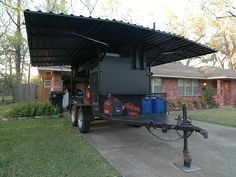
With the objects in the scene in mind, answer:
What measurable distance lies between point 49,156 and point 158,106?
3092mm

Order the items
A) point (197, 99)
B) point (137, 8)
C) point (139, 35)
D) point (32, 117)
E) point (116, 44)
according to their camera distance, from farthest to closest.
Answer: point (137, 8), point (197, 99), point (32, 117), point (116, 44), point (139, 35)

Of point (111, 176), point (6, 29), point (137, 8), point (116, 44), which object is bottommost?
point (111, 176)

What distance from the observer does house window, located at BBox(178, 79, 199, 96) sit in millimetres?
18344

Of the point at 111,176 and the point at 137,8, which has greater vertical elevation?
the point at 137,8

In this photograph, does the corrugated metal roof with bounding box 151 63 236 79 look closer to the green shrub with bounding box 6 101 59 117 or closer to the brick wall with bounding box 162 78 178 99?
the brick wall with bounding box 162 78 178 99

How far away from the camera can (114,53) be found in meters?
6.92

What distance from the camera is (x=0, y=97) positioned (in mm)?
20438

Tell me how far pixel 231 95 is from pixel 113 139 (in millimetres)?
16678

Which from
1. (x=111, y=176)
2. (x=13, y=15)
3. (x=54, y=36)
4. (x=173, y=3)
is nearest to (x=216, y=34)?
(x=173, y=3)

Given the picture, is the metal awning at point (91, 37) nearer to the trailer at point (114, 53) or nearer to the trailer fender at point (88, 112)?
the trailer at point (114, 53)

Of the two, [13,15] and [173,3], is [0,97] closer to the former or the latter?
[13,15]

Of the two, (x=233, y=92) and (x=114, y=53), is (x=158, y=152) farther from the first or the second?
(x=233, y=92)

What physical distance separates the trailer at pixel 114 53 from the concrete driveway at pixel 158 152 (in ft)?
2.41

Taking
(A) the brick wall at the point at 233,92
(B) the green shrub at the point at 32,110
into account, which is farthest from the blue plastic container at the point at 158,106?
(A) the brick wall at the point at 233,92
